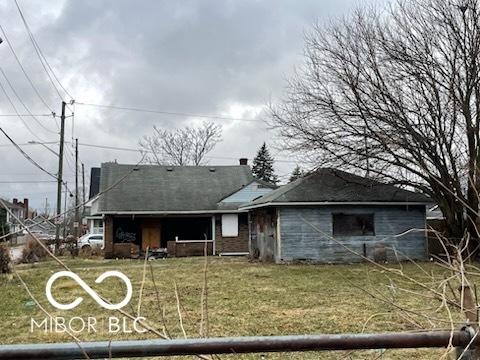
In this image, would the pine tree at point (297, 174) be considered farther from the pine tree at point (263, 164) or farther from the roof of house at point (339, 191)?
the pine tree at point (263, 164)

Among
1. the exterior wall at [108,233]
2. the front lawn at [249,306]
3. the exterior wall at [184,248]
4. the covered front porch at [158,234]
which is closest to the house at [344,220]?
the front lawn at [249,306]

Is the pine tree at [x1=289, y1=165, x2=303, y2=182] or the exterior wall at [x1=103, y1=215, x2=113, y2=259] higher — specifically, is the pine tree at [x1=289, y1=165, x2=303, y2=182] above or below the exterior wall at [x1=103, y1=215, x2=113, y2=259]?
above

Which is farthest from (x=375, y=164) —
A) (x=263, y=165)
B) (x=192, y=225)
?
(x=263, y=165)

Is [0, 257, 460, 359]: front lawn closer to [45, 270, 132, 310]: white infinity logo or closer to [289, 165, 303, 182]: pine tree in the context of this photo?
[45, 270, 132, 310]: white infinity logo

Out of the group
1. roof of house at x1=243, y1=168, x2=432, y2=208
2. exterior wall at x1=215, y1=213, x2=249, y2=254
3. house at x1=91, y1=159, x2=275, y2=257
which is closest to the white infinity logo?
roof of house at x1=243, y1=168, x2=432, y2=208

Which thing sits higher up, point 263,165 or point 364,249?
point 263,165

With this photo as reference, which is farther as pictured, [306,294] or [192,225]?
[192,225]

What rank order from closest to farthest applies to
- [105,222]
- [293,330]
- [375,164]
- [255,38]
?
1. [293,330]
2. [255,38]
3. [375,164]
4. [105,222]

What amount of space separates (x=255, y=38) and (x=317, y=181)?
656 cm

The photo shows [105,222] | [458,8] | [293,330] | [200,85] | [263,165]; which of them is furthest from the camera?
[263,165]

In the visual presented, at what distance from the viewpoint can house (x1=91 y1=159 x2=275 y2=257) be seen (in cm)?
2427

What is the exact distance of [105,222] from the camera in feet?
80.5

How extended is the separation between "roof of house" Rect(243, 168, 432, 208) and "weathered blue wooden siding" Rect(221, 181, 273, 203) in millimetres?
6110

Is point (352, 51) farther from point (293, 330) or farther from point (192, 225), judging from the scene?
point (293, 330)
